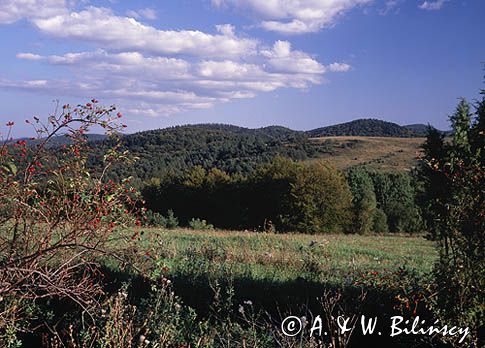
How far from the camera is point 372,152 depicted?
98.6 metres

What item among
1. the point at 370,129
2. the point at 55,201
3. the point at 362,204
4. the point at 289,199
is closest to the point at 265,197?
the point at 289,199

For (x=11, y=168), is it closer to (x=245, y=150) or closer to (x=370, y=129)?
(x=245, y=150)

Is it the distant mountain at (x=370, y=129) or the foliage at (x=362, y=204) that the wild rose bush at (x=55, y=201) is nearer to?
the foliage at (x=362, y=204)

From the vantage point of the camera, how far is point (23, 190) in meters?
3.67

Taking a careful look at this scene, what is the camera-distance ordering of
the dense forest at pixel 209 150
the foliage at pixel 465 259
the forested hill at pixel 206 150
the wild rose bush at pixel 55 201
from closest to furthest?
the wild rose bush at pixel 55 201 < the foliage at pixel 465 259 < the dense forest at pixel 209 150 < the forested hill at pixel 206 150

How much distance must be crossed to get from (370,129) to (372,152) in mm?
51732

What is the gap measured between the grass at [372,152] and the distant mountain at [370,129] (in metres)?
25.6

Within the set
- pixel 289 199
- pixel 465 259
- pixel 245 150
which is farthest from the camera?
pixel 245 150

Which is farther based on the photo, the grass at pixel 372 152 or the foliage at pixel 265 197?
the grass at pixel 372 152

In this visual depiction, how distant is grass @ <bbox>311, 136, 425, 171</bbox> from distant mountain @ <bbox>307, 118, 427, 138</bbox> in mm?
25635

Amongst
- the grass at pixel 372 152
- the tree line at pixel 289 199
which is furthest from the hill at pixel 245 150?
the tree line at pixel 289 199

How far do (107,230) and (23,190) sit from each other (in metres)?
0.72

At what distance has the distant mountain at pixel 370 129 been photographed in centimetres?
13788

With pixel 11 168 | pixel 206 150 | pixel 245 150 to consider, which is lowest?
pixel 11 168
